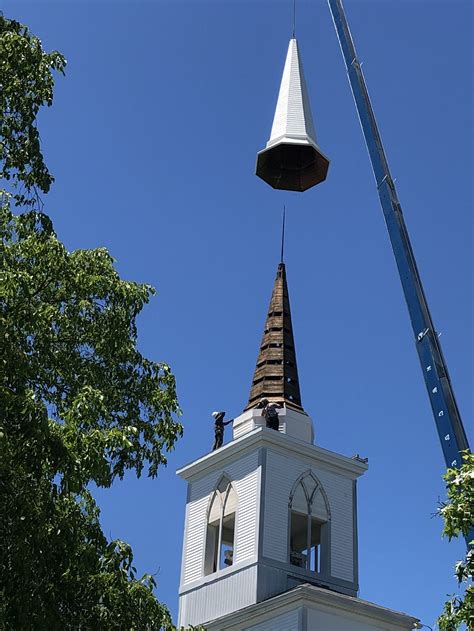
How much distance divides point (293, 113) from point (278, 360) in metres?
16.6

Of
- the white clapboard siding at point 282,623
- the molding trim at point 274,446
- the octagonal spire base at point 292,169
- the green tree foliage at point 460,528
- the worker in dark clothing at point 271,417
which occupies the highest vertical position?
the octagonal spire base at point 292,169

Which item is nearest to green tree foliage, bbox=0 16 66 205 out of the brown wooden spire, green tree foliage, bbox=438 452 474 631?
green tree foliage, bbox=438 452 474 631

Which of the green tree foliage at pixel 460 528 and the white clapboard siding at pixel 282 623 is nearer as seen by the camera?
the green tree foliage at pixel 460 528

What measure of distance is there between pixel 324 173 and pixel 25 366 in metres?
25.2

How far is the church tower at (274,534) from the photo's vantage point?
33.0 metres

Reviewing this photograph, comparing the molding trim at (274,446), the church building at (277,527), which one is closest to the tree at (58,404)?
the church building at (277,527)

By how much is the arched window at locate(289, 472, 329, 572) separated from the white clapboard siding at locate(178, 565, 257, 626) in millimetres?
2299

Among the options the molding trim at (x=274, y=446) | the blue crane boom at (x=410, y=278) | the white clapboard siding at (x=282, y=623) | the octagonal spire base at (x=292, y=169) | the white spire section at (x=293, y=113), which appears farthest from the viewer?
the octagonal spire base at (x=292, y=169)

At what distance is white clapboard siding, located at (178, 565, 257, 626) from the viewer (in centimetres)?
3369

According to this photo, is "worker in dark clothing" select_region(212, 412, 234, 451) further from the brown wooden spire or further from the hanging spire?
the hanging spire

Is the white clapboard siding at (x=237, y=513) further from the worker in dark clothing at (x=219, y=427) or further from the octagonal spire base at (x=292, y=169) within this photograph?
the octagonal spire base at (x=292, y=169)

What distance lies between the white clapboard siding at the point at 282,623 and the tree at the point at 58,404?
17.1 metres

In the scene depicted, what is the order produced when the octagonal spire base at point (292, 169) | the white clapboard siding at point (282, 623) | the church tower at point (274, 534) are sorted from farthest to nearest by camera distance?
the octagonal spire base at point (292, 169) < the church tower at point (274, 534) < the white clapboard siding at point (282, 623)

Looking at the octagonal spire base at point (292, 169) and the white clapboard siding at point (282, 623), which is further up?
the octagonal spire base at point (292, 169)
